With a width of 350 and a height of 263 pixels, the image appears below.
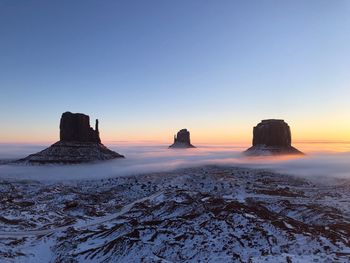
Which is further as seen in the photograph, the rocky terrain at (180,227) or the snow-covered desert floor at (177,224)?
the snow-covered desert floor at (177,224)

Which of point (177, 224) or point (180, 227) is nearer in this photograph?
point (180, 227)

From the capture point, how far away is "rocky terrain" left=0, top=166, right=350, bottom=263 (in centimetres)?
5266

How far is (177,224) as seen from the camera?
207 ft

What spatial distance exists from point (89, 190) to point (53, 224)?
37357mm

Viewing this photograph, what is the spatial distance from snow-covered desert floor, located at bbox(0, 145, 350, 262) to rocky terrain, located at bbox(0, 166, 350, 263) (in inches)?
6.2

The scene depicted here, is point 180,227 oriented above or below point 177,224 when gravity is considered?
below

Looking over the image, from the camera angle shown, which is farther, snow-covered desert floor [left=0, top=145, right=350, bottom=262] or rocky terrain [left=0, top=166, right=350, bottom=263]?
snow-covered desert floor [left=0, top=145, right=350, bottom=262]

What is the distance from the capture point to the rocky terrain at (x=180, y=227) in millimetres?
52656

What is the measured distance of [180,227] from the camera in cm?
6194

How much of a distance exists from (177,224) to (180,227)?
1323 mm

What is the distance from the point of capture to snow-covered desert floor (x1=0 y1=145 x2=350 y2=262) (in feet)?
173

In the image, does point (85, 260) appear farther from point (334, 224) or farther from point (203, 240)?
point (334, 224)

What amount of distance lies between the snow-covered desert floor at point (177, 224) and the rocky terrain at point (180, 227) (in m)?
0.16

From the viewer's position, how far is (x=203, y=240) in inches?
2221
